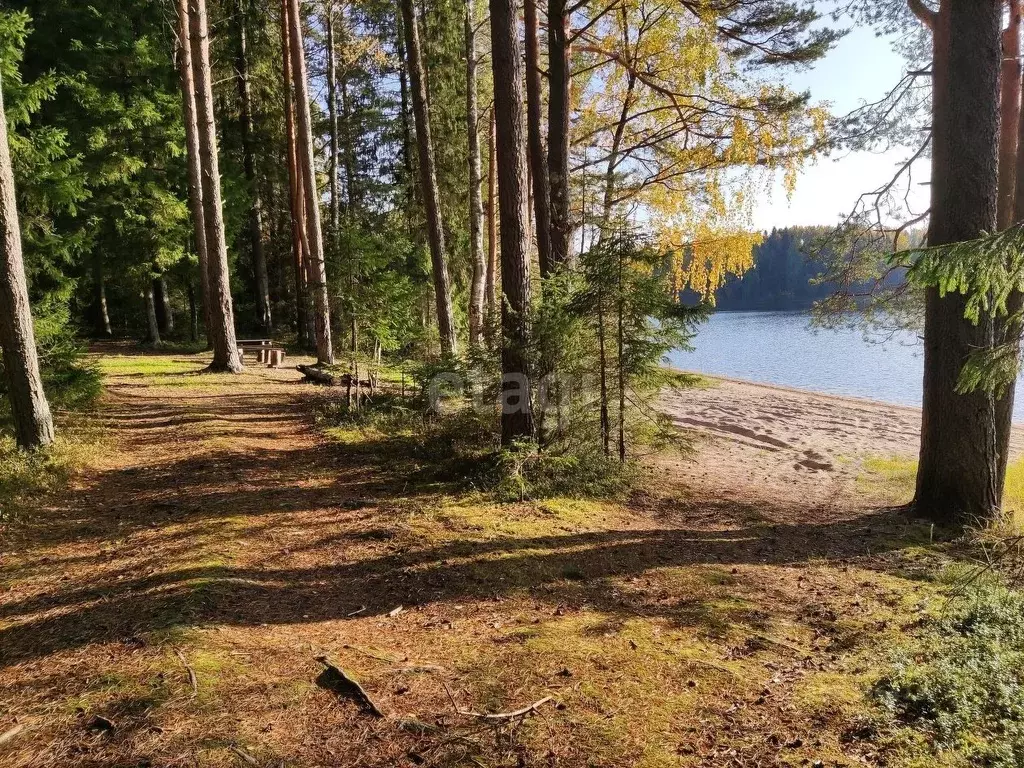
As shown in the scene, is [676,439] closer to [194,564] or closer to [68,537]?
[194,564]

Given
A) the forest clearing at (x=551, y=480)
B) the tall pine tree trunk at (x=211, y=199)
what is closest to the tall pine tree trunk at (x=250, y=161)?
the forest clearing at (x=551, y=480)

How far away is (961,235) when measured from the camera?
559cm

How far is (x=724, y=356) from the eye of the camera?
3366cm

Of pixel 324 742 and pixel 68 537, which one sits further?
pixel 68 537

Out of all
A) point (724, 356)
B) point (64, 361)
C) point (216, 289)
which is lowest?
point (724, 356)

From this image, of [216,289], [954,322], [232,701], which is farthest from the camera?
[216,289]

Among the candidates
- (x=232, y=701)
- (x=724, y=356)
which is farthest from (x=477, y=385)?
(x=724, y=356)

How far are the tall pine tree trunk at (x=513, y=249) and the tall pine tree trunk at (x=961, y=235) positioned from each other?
4319mm

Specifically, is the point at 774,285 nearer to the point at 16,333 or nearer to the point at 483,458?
the point at 483,458

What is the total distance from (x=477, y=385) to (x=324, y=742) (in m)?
5.16

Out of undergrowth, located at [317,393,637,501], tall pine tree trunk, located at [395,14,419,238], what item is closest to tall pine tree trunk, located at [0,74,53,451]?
undergrowth, located at [317,393,637,501]

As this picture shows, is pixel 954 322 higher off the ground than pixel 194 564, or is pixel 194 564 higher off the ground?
pixel 954 322

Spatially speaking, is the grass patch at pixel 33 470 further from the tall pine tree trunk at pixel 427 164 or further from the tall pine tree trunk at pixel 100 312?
the tall pine tree trunk at pixel 100 312

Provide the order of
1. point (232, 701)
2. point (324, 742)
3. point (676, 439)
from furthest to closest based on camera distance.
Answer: point (676, 439)
point (232, 701)
point (324, 742)
